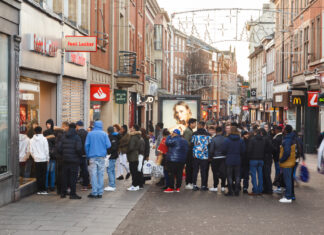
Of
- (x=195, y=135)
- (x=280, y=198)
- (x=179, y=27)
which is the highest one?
(x=179, y=27)

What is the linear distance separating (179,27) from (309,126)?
37.0ft

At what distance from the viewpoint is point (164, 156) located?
13.5 metres

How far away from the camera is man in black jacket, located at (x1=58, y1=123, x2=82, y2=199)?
11.4m

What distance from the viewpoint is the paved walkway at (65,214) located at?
8.22 meters

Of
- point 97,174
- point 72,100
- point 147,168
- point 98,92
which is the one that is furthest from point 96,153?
point 98,92

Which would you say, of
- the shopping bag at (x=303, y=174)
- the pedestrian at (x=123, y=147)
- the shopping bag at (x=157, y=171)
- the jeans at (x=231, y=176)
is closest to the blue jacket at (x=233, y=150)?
the jeans at (x=231, y=176)

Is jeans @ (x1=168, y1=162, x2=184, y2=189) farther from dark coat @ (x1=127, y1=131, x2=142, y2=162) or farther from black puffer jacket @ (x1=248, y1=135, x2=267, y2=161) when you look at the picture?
black puffer jacket @ (x1=248, y1=135, x2=267, y2=161)

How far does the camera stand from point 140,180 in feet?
44.2

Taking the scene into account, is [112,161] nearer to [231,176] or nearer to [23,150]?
[23,150]

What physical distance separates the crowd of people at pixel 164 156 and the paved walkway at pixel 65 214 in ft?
1.97

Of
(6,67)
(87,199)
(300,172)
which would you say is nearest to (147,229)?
(87,199)

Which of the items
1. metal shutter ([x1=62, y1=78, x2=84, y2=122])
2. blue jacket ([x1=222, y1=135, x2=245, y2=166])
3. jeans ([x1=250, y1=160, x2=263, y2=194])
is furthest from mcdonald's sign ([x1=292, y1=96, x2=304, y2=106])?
blue jacket ([x1=222, y1=135, x2=245, y2=166])

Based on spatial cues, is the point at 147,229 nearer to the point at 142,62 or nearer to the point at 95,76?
the point at 95,76

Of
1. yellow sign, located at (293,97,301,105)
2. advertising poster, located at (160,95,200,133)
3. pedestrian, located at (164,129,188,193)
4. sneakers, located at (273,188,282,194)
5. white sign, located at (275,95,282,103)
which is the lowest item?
sneakers, located at (273,188,282,194)
